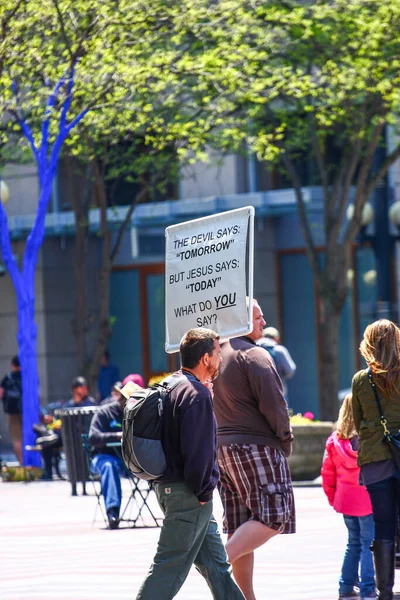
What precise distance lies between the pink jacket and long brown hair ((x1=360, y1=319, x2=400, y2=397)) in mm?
846

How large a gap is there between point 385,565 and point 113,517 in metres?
5.71

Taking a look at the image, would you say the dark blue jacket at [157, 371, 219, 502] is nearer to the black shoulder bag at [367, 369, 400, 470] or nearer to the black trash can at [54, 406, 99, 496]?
the black shoulder bag at [367, 369, 400, 470]

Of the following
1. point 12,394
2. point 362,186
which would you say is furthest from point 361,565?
point 12,394

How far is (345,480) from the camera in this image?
8.23 metres

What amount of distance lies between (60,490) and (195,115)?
21.6ft

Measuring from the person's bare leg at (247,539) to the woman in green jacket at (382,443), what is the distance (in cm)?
59

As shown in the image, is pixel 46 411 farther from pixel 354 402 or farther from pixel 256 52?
pixel 354 402

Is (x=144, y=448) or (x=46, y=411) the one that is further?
(x=46, y=411)

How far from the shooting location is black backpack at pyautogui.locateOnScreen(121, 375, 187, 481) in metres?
6.49

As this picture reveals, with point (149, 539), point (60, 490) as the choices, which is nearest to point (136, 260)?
point (60, 490)

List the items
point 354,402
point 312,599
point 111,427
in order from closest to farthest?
point 354,402 → point 312,599 → point 111,427

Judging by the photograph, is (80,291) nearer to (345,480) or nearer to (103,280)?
(103,280)

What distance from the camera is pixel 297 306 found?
27.5 m

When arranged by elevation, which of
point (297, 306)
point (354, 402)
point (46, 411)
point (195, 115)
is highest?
point (195, 115)
